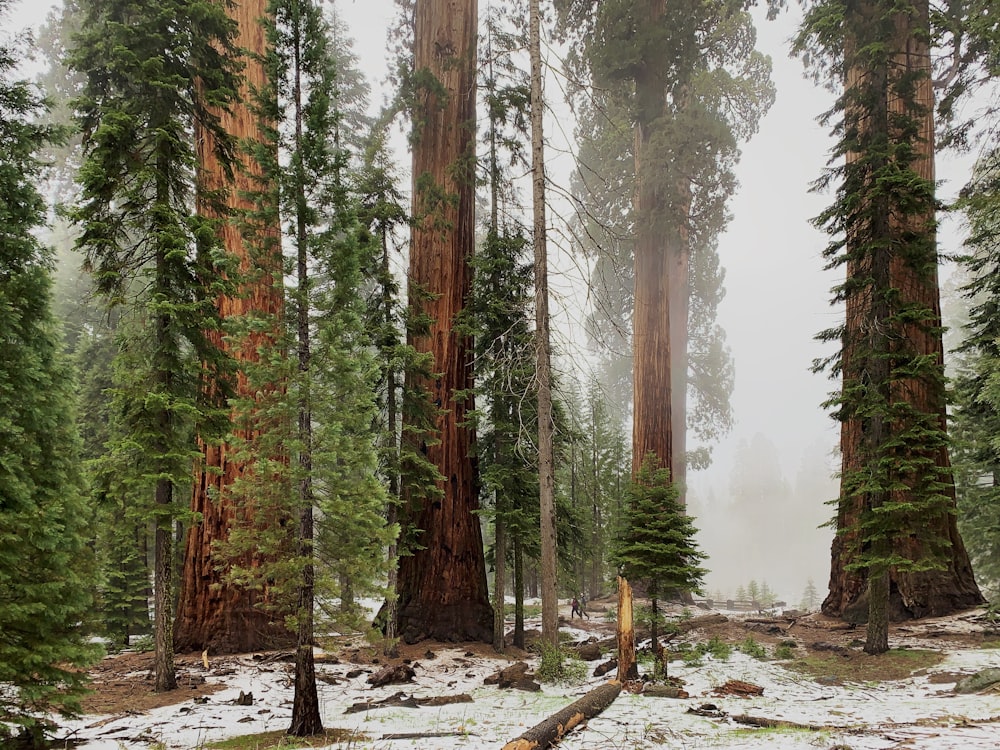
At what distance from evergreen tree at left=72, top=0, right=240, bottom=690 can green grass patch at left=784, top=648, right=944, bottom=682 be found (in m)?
9.56

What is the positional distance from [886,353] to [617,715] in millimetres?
7270

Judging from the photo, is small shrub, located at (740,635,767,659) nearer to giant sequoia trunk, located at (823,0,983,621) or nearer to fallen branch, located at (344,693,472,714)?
giant sequoia trunk, located at (823,0,983,621)

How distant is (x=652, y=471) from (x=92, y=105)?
10.2 meters

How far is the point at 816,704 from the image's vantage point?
7.09 metres

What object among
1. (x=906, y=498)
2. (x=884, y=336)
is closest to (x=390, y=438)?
(x=884, y=336)

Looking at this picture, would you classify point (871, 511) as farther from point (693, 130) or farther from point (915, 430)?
point (693, 130)

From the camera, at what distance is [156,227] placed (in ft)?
25.6

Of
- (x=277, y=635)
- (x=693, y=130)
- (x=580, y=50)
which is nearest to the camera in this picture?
(x=277, y=635)

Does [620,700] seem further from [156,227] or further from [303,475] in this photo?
[156,227]

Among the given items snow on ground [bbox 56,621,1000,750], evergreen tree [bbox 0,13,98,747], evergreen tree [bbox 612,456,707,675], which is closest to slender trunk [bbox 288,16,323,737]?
snow on ground [bbox 56,621,1000,750]

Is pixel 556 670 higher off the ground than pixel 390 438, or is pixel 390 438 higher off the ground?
pixel 390 438

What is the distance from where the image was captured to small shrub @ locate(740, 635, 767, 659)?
33.7ft

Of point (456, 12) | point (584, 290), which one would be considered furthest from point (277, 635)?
point (456, 12)

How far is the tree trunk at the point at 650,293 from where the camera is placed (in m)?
16.8
